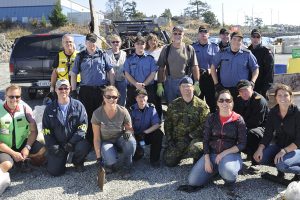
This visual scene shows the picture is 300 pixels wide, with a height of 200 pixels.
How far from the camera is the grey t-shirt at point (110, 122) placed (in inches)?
194

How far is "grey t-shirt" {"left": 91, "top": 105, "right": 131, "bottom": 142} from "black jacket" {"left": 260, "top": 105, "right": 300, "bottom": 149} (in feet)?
5.85

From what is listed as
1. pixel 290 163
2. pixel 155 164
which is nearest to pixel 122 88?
pixel 155 164

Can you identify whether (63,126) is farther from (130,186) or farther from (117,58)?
(117,58)

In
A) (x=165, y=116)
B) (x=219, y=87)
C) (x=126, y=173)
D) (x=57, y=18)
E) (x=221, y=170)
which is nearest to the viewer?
(x=221, y=170)

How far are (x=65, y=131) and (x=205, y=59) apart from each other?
2.84 metres

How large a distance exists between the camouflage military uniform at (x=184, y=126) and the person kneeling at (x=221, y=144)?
537 millimetres

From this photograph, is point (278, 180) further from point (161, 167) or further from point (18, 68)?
point (18, 68)

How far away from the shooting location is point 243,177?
473 centimetres

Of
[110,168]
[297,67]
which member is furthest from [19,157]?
[297,67]

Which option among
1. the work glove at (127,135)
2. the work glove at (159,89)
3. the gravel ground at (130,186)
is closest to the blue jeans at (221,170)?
the gravel ground at (130,186)

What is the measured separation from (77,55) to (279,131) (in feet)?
10.0

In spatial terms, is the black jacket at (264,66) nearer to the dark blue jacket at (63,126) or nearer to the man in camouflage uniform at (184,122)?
the man in camouflage uniform at (184,122)

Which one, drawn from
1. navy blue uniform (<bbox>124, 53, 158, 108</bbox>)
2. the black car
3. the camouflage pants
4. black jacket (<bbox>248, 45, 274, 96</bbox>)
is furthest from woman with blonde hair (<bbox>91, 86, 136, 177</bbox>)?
the black car

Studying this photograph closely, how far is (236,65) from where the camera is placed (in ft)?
18.6
